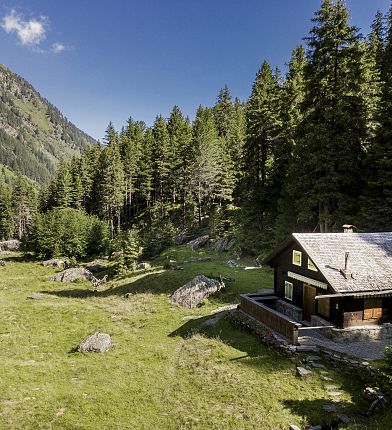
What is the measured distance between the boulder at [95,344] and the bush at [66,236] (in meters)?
43.0

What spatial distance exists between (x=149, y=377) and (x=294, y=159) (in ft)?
79.9

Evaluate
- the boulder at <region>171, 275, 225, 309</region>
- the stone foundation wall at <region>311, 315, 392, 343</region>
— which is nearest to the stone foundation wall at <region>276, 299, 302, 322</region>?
the stone foundation wall at <region>311, 315, 392, 343</region>

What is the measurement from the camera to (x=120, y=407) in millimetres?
13953

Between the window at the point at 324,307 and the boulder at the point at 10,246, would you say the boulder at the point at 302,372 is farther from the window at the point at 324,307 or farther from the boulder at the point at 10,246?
the boulder at the point at 10,246

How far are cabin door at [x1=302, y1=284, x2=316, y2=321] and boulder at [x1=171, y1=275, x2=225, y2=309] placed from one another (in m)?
9.94

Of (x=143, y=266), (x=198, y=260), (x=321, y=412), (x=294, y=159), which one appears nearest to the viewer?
(x=321, y=412)

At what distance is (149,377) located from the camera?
16.7 meters

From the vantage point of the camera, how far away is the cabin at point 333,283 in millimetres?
17547

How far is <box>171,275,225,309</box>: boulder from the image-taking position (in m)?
28.2

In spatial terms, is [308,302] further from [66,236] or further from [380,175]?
[66,236]

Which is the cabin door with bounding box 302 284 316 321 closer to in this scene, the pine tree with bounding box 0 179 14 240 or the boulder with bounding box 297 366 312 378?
the boulder with bounding box 297 366 312 378

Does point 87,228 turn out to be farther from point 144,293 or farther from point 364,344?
point 364,344

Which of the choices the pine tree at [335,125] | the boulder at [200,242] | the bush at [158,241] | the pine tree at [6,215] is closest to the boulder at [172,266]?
the boulder at [200,242]

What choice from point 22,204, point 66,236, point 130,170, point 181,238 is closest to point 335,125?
point 181,238
